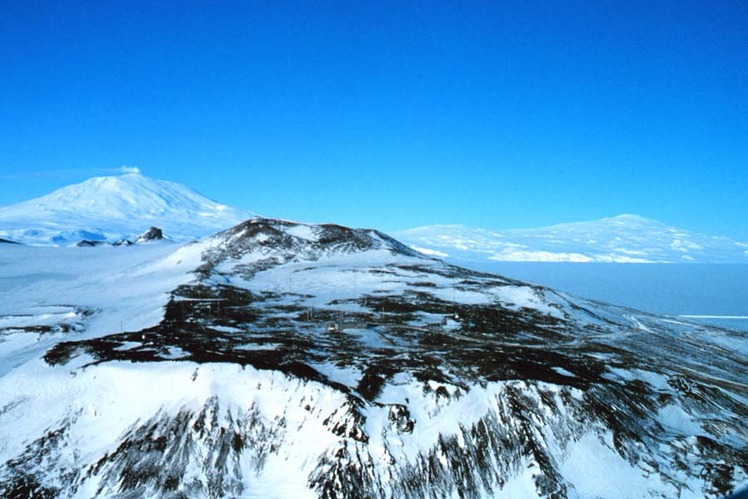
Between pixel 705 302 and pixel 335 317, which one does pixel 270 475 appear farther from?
pixel 705 302

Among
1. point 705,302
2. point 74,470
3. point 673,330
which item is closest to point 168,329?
point 74,470

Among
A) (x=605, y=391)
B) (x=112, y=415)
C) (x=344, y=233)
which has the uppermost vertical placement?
(x=344, y=233)

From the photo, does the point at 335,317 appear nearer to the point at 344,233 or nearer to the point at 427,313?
the point at 427,313

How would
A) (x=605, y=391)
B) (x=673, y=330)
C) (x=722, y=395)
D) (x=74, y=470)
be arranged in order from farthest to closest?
1. (x=673, y=330)
2. (x=722, y=395)
3. (x=605, y=391)
4. (x=74, y=470)

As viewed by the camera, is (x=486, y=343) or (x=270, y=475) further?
(x=486, y=343)

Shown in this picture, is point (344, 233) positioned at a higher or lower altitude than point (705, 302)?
higher

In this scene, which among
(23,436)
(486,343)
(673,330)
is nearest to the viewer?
(23,436)
